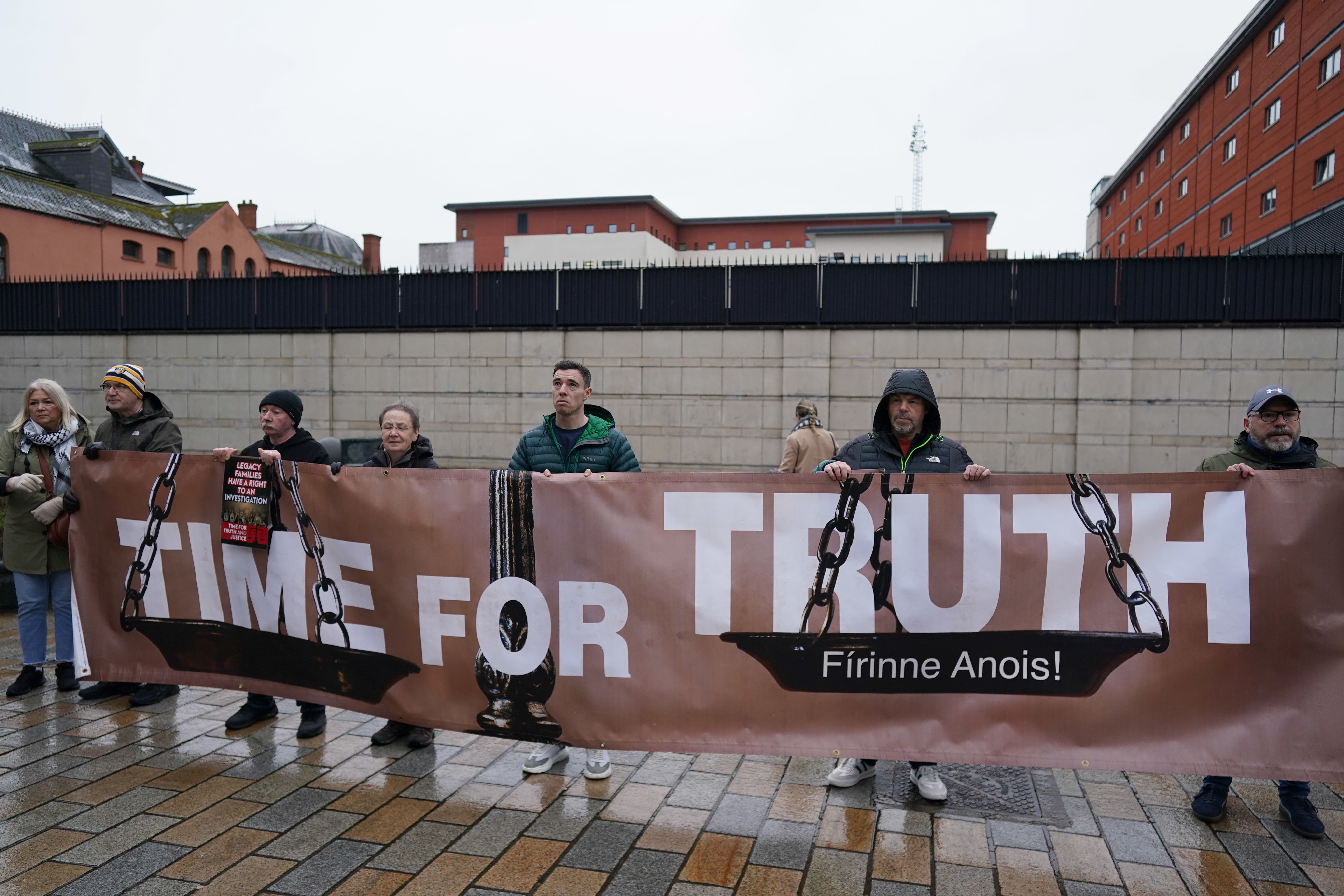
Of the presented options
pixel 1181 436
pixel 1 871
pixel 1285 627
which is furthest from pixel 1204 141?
pixel 1 871

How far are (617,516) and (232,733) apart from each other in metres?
2.54

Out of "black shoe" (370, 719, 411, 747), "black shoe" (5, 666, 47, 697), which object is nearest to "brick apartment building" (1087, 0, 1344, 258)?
"black shoe" (370, 719, 411, 747)

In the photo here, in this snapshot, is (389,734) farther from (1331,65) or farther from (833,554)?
(1331,65)

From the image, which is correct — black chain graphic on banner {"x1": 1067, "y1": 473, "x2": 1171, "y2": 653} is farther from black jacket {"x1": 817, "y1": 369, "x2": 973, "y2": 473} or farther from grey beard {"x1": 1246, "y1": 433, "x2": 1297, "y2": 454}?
grey beard {"x1": 1246, "y1": 433, "x2": 1297, "y2": 454}

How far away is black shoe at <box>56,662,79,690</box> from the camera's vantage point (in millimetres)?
5336

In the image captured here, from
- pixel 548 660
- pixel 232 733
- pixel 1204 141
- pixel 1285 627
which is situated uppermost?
pixel 1204 141

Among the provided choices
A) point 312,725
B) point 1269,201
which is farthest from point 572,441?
point 1269,201

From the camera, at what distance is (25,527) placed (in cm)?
529

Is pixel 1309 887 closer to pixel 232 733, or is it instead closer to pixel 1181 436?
pixel 232 733

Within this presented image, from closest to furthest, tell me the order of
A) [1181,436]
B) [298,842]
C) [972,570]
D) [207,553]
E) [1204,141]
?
1. [298,842]
2. [972,570]
3. [207,553]
4. [1181,436]
5. [1204,141]

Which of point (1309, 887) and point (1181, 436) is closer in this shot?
point (1309, 887)

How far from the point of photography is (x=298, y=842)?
346cm

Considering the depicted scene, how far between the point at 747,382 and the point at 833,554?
10880 mm

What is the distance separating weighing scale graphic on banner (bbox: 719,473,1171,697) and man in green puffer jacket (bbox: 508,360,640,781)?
1096 millimetres
